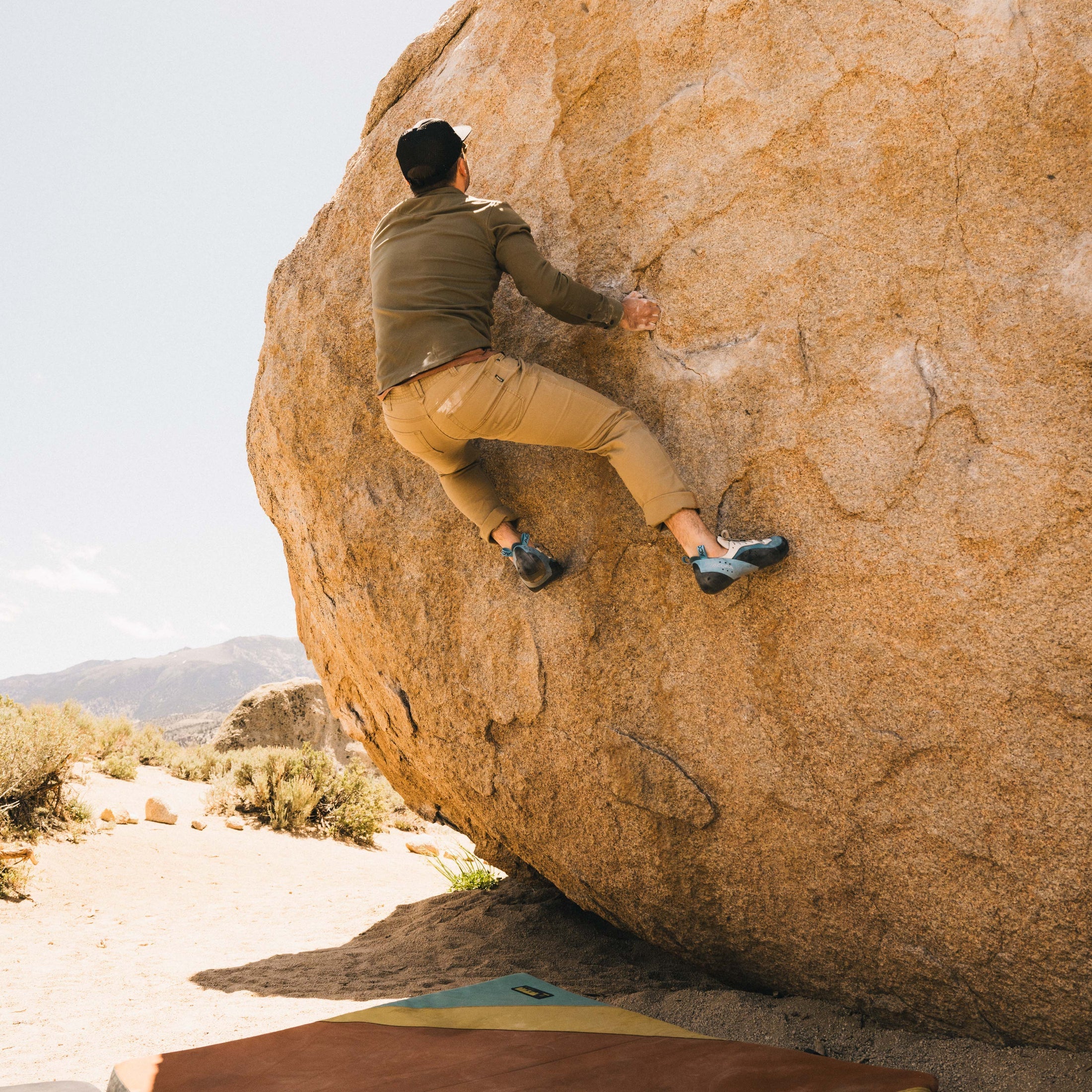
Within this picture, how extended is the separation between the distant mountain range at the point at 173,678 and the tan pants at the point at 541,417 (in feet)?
477

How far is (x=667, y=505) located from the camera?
2844 mm

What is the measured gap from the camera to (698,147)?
3127 mm

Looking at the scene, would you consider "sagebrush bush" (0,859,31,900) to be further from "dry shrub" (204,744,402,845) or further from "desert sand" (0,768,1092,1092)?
"dry shrub" (204,744,402,845)

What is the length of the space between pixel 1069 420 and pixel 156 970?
463 centimetres

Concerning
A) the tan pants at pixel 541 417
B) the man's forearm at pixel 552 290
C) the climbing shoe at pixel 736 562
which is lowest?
the climbing shoe at pixel 736 562

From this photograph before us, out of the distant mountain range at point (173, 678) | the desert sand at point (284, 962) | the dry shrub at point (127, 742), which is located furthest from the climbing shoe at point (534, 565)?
the distant mountain range at point (173, 678)

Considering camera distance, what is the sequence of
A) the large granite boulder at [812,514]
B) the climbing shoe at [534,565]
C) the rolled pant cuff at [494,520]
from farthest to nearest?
the rolled pant cuff at [494,520] → the climbing shoe at [534,565] → the large granite boulder at [812,514]

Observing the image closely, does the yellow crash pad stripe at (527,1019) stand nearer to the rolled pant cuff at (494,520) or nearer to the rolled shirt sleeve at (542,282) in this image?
the rolled pant cuff at (494,520)

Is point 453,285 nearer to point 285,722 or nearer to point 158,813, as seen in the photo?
point 158,813

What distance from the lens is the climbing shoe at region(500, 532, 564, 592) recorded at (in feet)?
10.5

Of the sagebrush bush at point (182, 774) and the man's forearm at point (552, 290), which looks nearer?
the man's forearm at point (552, 290)

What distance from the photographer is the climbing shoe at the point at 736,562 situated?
8.80 ft

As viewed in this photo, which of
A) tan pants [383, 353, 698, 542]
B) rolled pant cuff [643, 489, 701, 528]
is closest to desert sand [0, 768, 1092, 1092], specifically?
rolled pant cuff [643, 489, 701, 528]

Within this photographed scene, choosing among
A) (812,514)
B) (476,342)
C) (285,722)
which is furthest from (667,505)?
(285,722)
